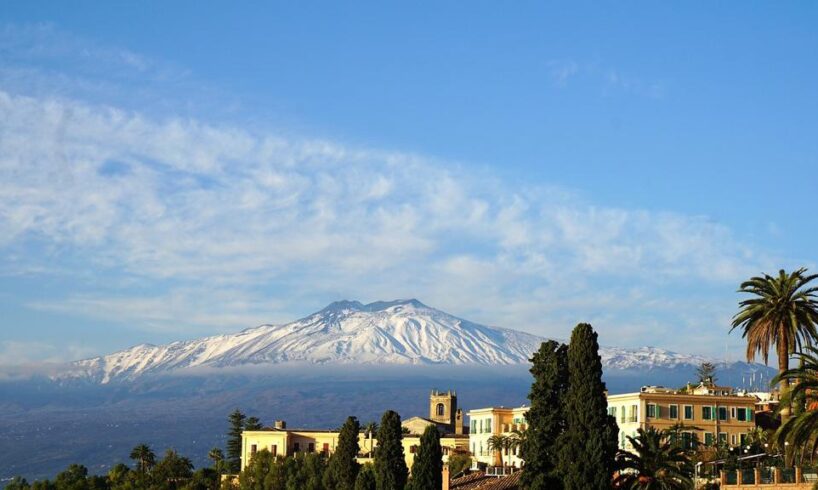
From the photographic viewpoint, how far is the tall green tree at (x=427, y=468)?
306ft

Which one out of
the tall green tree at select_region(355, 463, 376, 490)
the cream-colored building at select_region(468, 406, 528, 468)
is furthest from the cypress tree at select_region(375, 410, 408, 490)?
the cream-colored building at select_region(468, 406, 528, 468)

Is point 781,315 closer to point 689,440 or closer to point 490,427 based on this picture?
point 689,440

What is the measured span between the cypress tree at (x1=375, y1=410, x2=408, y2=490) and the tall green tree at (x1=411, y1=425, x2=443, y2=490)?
6337mm

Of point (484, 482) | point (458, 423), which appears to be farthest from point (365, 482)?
point (458, 423)

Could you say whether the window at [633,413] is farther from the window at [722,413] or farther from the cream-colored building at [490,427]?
the cream-colored building at [490,427]

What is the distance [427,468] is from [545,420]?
15.5 m

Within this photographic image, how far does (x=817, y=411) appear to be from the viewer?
2293 inches

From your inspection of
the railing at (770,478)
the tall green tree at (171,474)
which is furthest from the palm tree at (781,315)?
the tall green tree at (171,474)

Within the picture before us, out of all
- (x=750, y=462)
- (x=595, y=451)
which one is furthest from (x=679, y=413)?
(x=595, y=451)

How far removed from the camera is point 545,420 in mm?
80938

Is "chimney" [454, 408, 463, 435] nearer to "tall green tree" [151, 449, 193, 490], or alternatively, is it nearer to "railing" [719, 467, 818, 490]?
"tall green tree" [151, 449, 193, 490]

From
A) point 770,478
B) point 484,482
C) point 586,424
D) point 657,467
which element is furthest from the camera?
point 484,482

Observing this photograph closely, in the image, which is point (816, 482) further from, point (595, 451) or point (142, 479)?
point (142, 479)

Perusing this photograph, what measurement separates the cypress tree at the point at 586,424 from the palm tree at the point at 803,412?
560 inches
